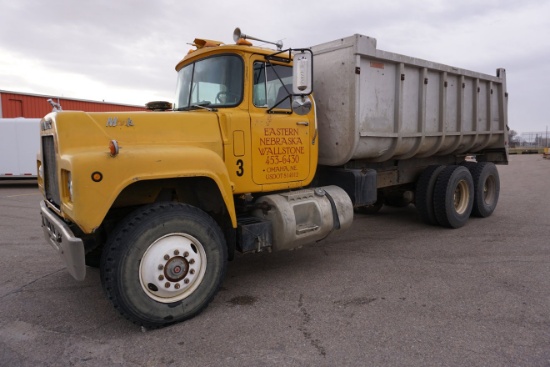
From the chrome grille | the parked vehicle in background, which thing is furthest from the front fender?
the parked vehicle in background

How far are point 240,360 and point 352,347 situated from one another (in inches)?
34.5

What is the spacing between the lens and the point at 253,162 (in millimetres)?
4336

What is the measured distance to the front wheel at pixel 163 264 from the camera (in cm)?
329

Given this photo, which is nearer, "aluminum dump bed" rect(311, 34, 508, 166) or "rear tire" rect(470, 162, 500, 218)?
"aluminum dump bed" rect(311, 34, 508, 166)

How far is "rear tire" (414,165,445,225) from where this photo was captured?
277 inches

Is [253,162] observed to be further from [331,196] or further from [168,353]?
[168,353]

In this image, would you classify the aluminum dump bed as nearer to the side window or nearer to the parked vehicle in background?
the side window

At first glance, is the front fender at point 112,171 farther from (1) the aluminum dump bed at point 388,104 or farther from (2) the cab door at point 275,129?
(1) the aluminum dump bed at point 388,104

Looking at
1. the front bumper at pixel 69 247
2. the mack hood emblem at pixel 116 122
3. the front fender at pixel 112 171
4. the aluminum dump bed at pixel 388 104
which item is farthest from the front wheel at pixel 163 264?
the aluminum dump bed at pixel 388 104

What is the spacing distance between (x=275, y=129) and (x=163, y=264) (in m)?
1.92

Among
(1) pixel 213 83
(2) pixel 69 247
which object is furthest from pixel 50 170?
(1) pixel 213 83

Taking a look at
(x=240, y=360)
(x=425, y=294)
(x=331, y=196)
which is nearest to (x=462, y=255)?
(x=425, y=294)

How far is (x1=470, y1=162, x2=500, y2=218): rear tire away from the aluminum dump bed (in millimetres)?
594

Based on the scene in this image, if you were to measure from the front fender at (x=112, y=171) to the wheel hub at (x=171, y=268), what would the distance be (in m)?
0.54
